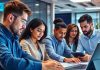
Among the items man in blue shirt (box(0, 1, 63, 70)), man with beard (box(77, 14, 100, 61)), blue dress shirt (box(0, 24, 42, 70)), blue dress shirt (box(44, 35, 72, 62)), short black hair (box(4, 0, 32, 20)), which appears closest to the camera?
blue dress shirt (box(0, 24, 42, 70))

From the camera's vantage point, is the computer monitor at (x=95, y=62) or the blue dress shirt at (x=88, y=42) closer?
the computer monitor at (x=95, y=62)

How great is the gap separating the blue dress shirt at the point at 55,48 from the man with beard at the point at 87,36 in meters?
0.22

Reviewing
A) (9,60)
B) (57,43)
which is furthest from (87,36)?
(9,60)

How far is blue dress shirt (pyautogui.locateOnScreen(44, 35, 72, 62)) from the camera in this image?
320 centimetres

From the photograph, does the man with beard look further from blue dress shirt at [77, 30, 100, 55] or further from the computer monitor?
the computer monitor

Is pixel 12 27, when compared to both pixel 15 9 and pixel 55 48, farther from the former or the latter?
pixel 55 48

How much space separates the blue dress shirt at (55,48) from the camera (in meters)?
3.20

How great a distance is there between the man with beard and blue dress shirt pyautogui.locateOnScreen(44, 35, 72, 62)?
8.5 inches

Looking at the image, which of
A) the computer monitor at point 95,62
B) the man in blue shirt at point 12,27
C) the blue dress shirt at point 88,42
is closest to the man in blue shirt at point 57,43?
the blue dress shirt at point 88,42

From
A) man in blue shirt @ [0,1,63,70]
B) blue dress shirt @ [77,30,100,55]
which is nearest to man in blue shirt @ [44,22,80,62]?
blue dress shirt @ [77,30,100,55]

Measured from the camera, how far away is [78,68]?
7.84 feet

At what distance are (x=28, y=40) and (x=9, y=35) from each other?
110 cm

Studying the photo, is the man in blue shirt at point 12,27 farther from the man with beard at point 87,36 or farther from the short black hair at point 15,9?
the man with beard at point 87,36

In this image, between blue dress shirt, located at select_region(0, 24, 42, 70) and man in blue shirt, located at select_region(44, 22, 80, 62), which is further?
man in blue shirt, located at select_region(44, 22, 80, 62)
